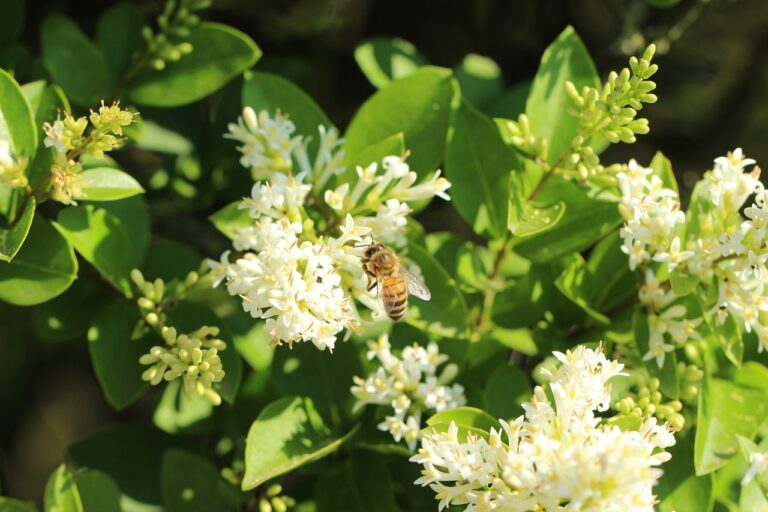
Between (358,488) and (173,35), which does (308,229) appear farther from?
(173,35)

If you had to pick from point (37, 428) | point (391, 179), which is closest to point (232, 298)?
point (391, 179)

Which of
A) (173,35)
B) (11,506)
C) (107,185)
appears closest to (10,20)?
(173,35)

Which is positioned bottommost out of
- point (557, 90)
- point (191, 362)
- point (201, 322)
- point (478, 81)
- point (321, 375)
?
point (321, 375)

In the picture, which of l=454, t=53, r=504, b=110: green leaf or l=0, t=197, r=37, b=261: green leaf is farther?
l=454, t=53, r=504, b=110: green leaf

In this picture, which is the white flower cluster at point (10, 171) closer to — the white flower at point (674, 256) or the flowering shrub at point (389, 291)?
the flowering shrub at point (389, 291)

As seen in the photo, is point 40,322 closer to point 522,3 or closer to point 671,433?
point 671,433

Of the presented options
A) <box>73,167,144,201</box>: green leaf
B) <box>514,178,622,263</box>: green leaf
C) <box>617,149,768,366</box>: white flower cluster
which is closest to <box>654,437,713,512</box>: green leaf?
<box>617,149,768,366</box>: white flower cluster

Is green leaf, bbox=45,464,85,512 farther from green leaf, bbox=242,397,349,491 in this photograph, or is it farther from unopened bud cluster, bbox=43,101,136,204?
unopened bud cluster, bbox=43,101,136,204
